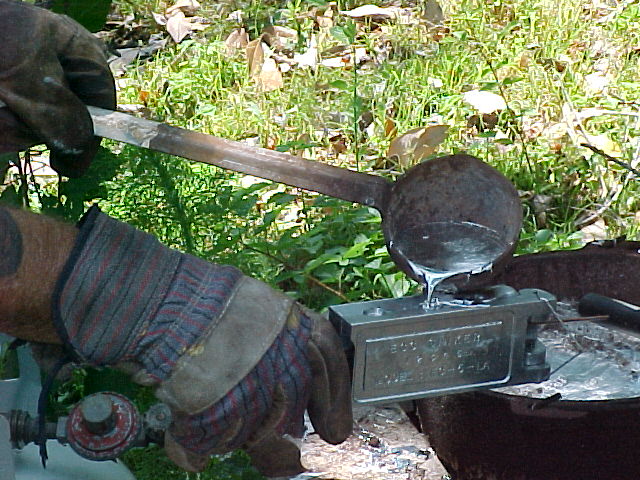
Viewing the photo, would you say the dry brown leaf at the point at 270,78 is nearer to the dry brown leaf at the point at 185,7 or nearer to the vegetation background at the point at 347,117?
the vegetation background at the point at 347,117

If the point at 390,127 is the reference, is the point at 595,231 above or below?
below

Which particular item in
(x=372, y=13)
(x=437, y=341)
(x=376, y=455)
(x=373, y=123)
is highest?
(x=437, y=341)

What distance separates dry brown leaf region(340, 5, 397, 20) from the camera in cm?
492

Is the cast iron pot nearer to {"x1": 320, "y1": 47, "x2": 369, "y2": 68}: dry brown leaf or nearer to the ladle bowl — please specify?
the ladle bowl

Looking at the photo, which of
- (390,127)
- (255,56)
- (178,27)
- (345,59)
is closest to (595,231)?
(390,127)

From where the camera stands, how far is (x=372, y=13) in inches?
194

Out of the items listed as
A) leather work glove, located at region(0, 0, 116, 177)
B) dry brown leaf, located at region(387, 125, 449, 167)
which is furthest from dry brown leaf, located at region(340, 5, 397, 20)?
leather work glove, located at region(0, 0, 116, 177)

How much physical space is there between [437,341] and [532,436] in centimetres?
74

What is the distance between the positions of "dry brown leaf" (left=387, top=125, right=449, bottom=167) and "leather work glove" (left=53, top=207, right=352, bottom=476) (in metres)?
2.33

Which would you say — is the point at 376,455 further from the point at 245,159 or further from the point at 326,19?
the point at 326,19

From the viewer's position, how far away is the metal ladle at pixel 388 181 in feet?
5.52

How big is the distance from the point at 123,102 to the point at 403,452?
2118mm

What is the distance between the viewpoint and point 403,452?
2857mm

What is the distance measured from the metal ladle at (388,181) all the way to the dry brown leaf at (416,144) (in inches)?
65.8
